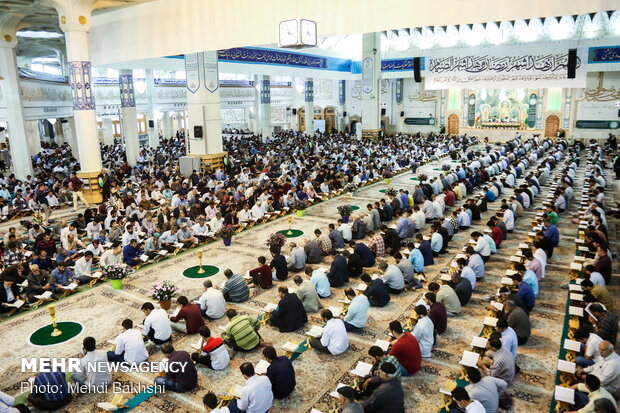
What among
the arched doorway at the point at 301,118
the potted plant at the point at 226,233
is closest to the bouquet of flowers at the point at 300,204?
the potted plant at the point at 226,233

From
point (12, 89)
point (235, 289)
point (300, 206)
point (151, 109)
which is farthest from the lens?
point (151, 109)

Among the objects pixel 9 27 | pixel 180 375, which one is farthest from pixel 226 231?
pixel 9 27

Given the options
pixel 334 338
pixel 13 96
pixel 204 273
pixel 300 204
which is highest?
pixel 13 96

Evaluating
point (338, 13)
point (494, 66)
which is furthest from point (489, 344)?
point (494, 66)

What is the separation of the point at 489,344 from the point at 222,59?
17192 millimetres

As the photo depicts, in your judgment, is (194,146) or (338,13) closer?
(338,13)

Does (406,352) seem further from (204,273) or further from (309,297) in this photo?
(204,273)

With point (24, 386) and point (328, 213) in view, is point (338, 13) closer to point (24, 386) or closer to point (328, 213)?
point (328, 213)

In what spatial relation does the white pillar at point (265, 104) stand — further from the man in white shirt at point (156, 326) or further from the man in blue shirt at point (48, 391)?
the man in blue shirt at point (48, 391)

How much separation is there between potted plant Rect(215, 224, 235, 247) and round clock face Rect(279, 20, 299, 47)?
4.18m

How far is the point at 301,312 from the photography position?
6.02 meters

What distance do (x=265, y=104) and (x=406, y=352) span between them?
22.2 metres

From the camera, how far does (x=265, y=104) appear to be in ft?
84.0

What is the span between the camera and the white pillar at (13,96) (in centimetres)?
1434
